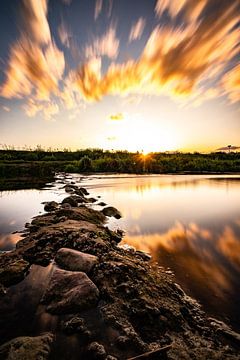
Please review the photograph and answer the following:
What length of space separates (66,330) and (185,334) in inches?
62.7

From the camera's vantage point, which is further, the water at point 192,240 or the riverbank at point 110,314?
the water at point 192,240

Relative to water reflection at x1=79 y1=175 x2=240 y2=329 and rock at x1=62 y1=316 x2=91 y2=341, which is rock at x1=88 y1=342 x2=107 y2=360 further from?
water reflection at x1=79 y1=175 x2=240 y2=329

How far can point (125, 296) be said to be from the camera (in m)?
3.32

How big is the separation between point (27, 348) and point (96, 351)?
2.61ft

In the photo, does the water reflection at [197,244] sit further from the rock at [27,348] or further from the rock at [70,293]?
the rock at [27,348]

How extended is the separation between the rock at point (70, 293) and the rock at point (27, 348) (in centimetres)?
52

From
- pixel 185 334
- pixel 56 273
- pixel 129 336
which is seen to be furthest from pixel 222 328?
pixel 56 273

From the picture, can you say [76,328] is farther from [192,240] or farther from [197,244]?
[192,240]

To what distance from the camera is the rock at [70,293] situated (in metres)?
3.11

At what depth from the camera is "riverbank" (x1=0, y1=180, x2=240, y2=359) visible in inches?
97.0

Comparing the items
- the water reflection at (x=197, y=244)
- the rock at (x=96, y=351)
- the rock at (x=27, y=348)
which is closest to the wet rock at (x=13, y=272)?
the rock at (x=27, y=348)

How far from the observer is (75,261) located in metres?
4.02

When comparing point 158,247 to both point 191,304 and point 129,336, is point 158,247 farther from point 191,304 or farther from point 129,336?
point 129,336

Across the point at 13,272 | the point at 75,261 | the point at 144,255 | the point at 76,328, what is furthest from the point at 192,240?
the point at 13,272
